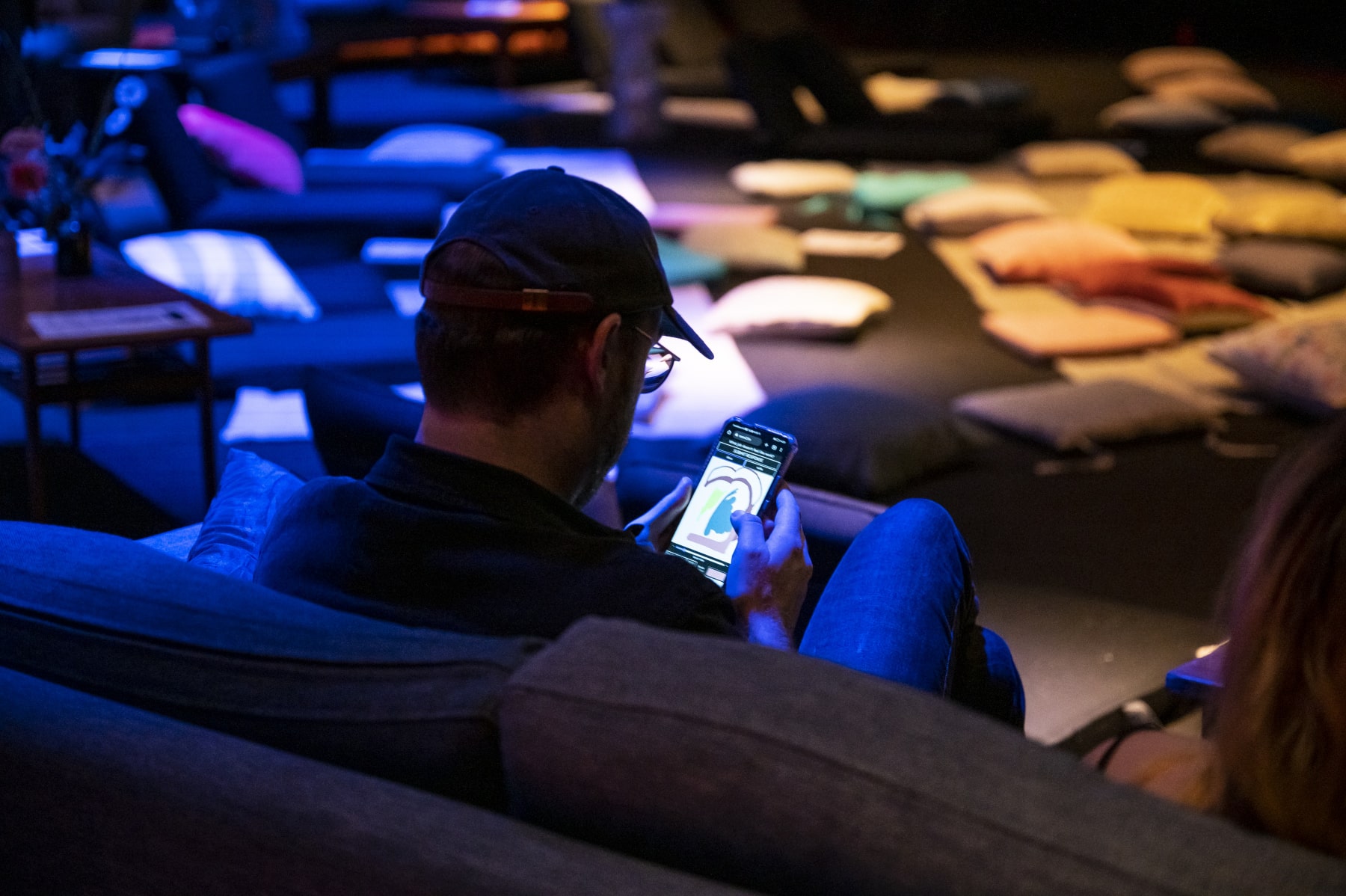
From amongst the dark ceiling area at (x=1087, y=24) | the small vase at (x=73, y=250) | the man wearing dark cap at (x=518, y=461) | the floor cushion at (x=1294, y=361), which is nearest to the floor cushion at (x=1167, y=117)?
the dark ceiling area at (x=1087, y=24)

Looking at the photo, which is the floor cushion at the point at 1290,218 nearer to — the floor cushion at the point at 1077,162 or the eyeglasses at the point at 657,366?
the floor cushion at the point at 1077,162

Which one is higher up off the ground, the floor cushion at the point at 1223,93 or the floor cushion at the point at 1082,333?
the floor cushion at the point at 1223,93

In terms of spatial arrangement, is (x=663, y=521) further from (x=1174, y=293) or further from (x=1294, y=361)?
(x=1174, y=293)

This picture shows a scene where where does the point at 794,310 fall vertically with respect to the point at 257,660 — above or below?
below

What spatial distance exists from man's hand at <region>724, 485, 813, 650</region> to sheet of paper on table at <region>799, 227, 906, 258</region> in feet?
17.2

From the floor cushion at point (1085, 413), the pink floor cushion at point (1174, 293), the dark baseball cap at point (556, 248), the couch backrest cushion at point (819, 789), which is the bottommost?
the floor cushion at point (1085, 413)

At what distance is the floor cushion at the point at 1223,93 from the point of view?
1075cm

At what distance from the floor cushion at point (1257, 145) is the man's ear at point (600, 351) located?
8369mm

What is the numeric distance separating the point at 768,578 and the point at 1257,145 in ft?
28.3

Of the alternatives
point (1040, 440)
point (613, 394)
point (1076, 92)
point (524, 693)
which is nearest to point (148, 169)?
point (1040, 440)

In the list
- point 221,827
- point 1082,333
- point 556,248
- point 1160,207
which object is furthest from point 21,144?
point 1160,207

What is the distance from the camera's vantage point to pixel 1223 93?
35.5 feet

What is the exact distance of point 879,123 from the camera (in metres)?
9.31

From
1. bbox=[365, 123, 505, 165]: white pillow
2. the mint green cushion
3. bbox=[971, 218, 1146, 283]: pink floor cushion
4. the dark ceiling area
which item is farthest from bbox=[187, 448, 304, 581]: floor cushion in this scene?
the dark ceiling area
